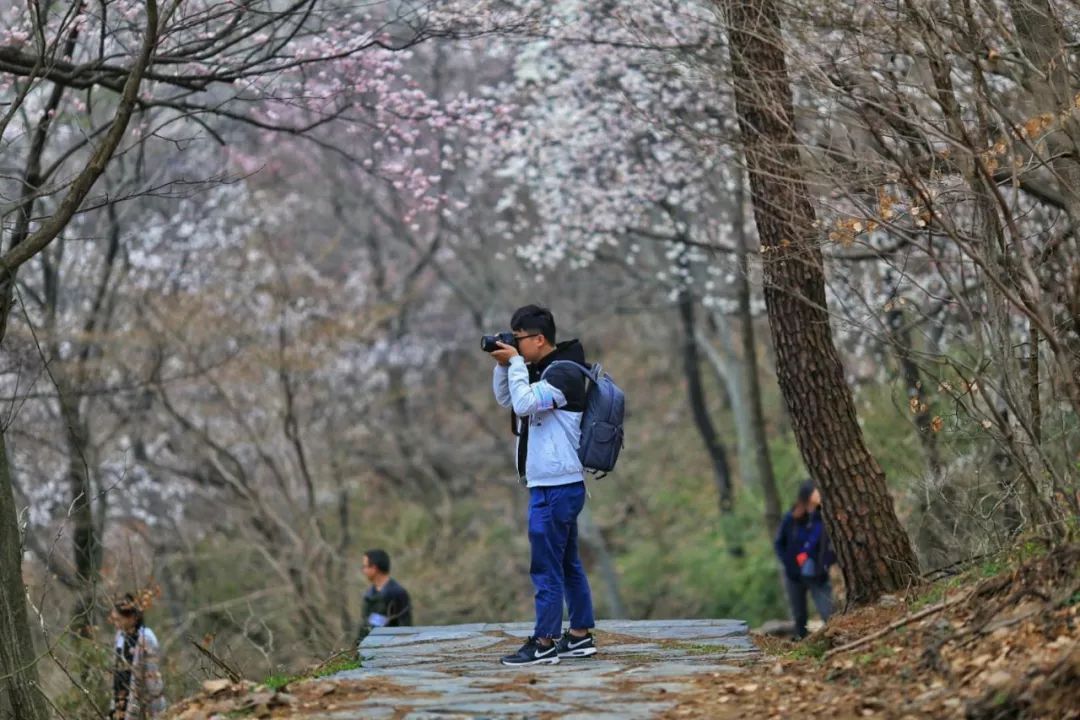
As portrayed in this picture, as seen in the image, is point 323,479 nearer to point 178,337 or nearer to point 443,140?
point 178,337

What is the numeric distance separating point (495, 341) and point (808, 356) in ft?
6.85

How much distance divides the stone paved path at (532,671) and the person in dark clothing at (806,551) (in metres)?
2.29

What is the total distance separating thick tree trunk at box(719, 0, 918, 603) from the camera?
8406 millimetres

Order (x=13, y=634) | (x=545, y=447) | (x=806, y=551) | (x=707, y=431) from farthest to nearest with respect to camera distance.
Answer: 1. (x=707, y=431)
2. (x=806, y=551)
3. (x=13, y=634)
4. (x=545, y=447)

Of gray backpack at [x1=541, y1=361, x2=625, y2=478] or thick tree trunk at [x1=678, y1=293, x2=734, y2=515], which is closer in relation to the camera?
gray backpack at [x1=541, y1=361, x2=625, y2=478]

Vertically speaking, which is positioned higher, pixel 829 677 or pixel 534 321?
pixel 534 321

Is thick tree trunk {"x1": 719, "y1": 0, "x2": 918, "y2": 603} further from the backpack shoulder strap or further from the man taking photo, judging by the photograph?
the man taking photo

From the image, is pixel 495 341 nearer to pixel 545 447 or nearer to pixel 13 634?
pixel 545 447

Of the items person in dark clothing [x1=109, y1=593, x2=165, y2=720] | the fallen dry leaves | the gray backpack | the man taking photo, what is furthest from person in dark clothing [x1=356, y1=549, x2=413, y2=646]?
the fallen dry leaves

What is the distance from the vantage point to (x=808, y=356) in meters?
8.60

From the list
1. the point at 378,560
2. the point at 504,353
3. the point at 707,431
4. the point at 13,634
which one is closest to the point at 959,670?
the point at 504,353

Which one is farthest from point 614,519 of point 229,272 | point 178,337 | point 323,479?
point 178,337

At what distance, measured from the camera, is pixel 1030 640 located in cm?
569

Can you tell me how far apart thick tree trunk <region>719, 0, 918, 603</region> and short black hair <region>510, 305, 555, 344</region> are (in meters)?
1.42
